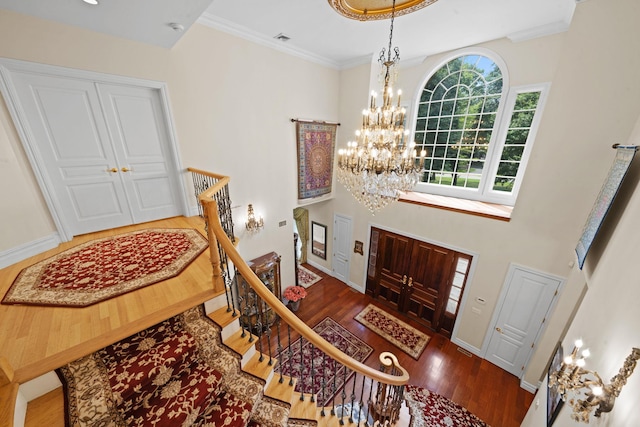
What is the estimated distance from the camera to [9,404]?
1227 mm

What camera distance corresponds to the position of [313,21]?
3.59m

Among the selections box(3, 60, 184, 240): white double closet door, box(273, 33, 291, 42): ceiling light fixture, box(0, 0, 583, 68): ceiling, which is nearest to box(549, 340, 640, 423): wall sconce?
box(0, 0, 583, 68): ceiling

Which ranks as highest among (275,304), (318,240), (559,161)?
(559,161)

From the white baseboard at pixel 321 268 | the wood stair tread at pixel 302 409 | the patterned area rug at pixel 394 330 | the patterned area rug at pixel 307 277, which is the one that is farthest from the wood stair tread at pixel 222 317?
the white baseboard at pixel 321 268

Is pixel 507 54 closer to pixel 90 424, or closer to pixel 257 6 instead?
pixel 257 6

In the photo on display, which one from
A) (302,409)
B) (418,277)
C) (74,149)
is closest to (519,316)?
(418,277)

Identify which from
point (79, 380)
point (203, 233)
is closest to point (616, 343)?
point (79, 380)

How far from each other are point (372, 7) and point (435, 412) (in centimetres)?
628

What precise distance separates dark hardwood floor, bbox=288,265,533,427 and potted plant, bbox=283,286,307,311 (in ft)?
0.61

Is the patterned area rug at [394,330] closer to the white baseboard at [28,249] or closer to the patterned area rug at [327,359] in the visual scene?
the patterned area rug at [327,359]

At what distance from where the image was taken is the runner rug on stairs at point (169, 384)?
1.51 metres

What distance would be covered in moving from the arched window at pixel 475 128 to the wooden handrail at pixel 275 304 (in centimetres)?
456

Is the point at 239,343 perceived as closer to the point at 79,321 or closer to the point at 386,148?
the point at 79,321

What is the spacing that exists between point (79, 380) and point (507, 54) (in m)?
7.15
